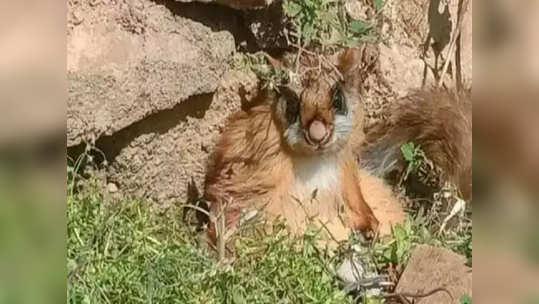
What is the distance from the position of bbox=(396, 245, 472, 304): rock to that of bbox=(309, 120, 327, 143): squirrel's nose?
345mm

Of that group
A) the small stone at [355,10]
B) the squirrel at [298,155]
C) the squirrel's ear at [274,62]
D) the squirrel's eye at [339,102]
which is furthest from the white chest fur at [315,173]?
the small stone at [355,10]

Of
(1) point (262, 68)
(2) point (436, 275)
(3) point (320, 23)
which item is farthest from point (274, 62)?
(2) point (436, 275)

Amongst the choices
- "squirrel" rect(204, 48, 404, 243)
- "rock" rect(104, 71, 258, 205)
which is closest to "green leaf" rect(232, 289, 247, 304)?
"squirrel" rect(204, 48, 404, 243)

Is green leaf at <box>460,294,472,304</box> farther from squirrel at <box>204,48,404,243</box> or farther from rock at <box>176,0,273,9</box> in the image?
rock at <box>176,0,273,9</box>

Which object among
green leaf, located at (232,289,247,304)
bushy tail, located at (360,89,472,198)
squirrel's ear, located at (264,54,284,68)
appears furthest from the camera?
bushy tail, located at (360,89,472,198)

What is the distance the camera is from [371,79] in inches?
81.4

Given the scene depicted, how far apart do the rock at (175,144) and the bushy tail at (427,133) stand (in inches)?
14.1

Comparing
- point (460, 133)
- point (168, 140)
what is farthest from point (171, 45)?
point (460, 133)

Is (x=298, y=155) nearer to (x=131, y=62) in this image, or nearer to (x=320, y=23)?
(x=320, y=23)

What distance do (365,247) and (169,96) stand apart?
58 centimetres

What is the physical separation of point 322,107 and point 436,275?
1.46 feet

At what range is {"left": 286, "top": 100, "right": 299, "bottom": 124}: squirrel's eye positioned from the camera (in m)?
1.90

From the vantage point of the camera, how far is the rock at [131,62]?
1609 millimetres
